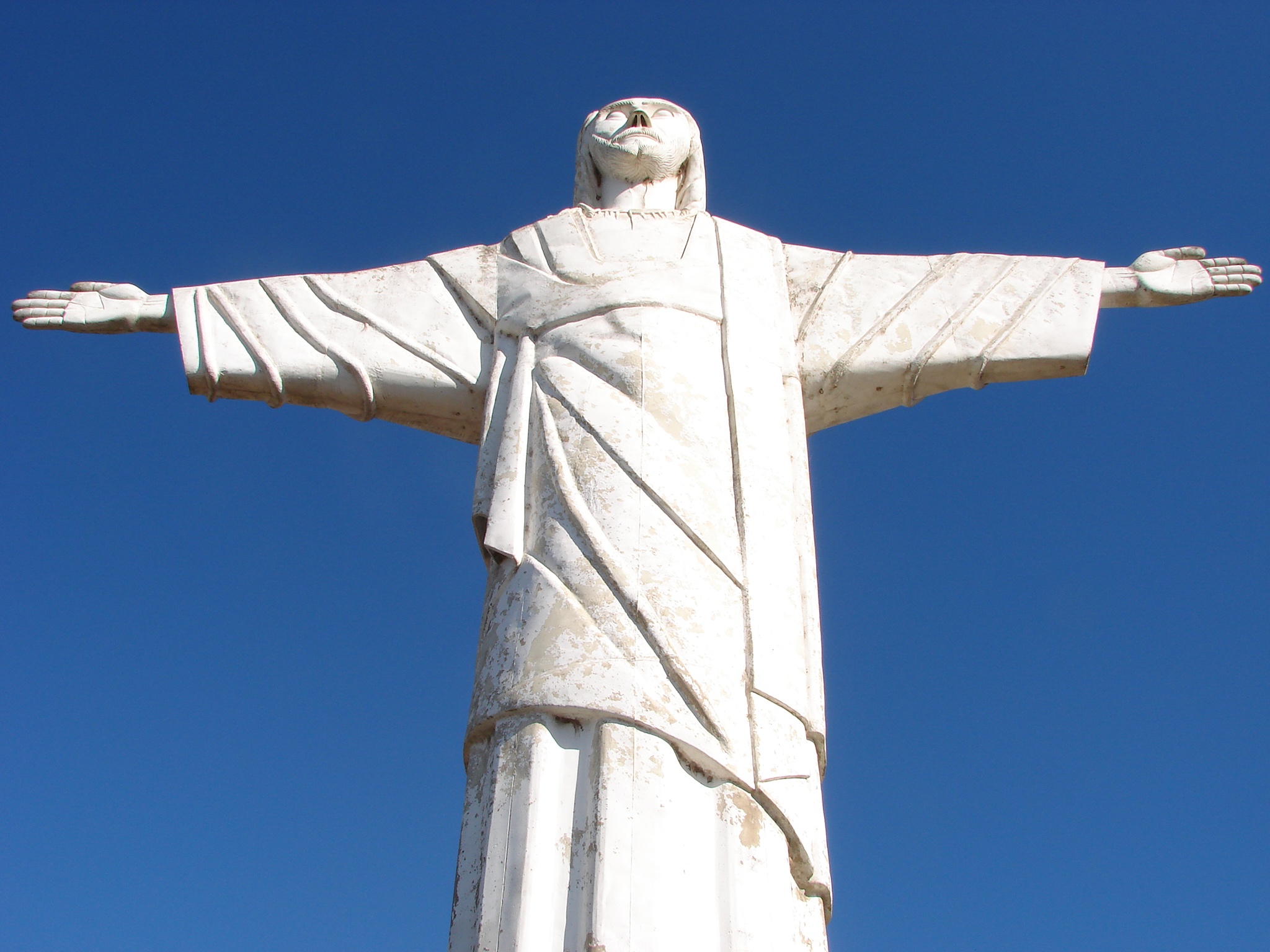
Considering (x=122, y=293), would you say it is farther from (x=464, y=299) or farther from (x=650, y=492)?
(x=650, y=492)

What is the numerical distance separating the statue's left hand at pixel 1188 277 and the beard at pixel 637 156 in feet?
8.40

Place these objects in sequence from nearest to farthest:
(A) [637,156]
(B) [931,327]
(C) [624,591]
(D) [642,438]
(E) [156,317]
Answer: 1. (C) [624,591]
2. (D) [642,438]
3. (B) [931,327]
4. (E) [156,317]
5. (A) [637,156]

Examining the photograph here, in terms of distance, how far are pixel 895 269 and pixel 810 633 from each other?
231 centimetres

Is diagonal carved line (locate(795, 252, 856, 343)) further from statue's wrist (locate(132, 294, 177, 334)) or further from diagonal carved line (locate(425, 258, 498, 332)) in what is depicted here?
statue's wrist (locate(132, 294, 177, 334))

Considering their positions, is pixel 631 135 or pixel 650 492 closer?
pixel 650 492

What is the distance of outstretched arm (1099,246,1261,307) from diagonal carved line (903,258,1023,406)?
1.80 ft

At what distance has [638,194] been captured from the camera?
7742 mm

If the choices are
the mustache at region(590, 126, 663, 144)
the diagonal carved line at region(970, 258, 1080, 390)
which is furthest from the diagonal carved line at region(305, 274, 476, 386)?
the diagonal carved line at region(970, 258, 1080, 390)

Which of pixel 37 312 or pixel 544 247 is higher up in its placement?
pixel 544 247

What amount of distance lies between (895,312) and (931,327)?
0.20m

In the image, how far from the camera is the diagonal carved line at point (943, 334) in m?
6.90

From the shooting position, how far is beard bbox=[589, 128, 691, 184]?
773 cm

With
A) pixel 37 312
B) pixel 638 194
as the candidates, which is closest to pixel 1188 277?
pixel 638 194

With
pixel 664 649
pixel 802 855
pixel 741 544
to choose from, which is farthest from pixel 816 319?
pixel 802 855
